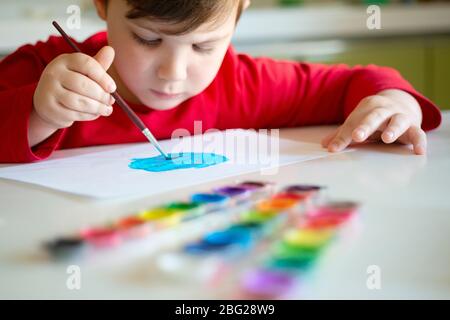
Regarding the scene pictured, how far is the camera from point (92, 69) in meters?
0.67

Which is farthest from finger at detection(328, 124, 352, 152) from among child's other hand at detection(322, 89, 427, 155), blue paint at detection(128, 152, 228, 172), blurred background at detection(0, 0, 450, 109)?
blurred background at detection(0, 0, 450, 109)

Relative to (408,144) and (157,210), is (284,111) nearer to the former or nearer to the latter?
(408,144)

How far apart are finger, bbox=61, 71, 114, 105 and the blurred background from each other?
1.28 metres

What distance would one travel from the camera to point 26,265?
380mm

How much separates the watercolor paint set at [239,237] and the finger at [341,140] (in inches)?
8.8

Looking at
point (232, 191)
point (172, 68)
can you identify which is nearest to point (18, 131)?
point (172, 68)

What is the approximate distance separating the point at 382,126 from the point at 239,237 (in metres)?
0.45

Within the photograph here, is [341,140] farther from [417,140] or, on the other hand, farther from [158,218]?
[158,218]

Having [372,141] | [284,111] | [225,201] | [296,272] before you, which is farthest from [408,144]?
[296,272]

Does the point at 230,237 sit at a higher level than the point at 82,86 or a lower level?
lower

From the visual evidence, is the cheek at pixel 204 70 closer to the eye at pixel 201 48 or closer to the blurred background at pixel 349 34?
the eye at pixel 201 48

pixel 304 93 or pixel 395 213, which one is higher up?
pixel 304 93

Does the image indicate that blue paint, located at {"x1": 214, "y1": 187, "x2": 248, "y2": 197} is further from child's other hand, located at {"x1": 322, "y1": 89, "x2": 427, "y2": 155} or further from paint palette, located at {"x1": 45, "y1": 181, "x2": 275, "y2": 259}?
child's other hand, located at {"x1": 322, "y1": 89, "x2": 427, "y2": 155}
